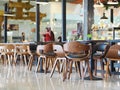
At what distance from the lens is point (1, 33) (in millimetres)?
19641

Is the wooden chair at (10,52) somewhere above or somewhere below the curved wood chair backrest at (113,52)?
below

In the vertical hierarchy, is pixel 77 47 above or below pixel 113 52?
above

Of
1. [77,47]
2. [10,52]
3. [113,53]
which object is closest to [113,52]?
[113,53]

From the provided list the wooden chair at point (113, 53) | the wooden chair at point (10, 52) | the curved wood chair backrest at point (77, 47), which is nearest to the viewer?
the curved wood chair backrest at point (77, 47)

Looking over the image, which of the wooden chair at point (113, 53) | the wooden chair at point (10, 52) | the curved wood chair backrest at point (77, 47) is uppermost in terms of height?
the curved wood chair backrest at point (77, 47)

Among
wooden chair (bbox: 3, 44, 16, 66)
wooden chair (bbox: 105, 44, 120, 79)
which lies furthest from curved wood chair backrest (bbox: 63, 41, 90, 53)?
wooden chair (bbox: 3, 44, 16, 66)

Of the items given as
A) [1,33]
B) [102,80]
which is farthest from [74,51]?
[1,33]

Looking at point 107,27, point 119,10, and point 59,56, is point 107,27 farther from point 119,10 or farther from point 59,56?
point 119,10

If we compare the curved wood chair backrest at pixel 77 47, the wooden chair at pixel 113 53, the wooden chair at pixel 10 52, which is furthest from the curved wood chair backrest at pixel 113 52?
the wooden chair at pixel 10 52

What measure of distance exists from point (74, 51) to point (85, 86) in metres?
0.97

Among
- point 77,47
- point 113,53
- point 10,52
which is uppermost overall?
point 77,47

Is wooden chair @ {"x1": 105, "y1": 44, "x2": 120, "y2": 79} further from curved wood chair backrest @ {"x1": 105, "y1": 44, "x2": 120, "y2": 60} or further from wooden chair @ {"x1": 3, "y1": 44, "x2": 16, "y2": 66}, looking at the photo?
wooden chair @ {"x1": 3, "y1": 44, "x2": 16, "y2": 66}

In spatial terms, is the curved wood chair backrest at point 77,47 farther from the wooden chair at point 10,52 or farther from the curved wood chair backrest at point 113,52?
the wooden chair at point 10,52

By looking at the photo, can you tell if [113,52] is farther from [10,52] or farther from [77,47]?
[10,52]
